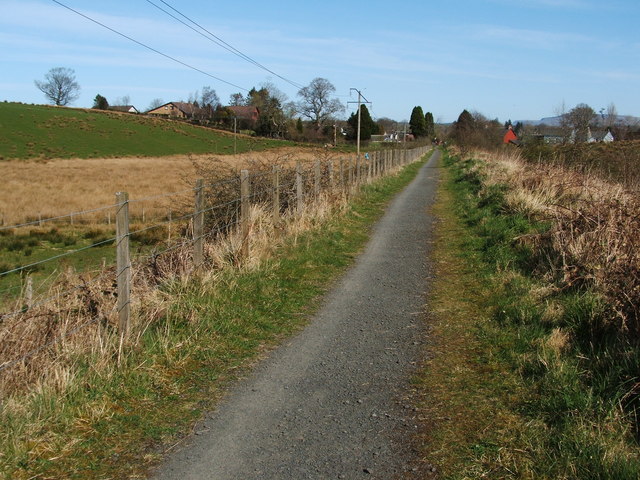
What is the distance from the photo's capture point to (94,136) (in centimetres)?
7419

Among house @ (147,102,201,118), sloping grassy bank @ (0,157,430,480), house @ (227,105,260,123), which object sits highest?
house @ (147,102,201,118)

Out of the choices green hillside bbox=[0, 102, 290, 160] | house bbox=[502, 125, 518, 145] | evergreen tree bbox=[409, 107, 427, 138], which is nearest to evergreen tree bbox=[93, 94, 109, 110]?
green hillside bbox=[0, 102, 290, 160]

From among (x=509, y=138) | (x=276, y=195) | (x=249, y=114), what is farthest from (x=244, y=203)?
(x=509, y=138)

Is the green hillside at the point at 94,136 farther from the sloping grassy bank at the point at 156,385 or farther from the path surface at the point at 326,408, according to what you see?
the path surface at the point at 326,408

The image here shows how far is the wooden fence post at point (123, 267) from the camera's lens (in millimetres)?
5387

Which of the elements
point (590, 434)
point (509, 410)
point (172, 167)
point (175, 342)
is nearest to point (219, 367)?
point (175, 342)

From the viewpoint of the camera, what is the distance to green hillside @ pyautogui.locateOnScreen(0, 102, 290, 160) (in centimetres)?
6172

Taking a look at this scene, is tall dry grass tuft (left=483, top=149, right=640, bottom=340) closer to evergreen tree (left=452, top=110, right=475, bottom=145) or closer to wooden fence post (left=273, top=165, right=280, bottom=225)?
wooden fence post (left=273, top=165, right=280, bottom=225)

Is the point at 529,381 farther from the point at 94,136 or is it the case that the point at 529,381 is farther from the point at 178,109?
the point at 178,109

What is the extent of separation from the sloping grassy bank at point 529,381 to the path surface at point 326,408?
10.8 inches

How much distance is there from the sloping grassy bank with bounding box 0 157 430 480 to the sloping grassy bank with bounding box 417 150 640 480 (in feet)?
5.62

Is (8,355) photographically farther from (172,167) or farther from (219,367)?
(172,167)

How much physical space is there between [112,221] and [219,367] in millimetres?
21538

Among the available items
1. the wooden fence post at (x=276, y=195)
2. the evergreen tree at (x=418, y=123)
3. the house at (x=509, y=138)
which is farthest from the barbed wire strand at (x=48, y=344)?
the evergreen tree at (x=418, y=123)
